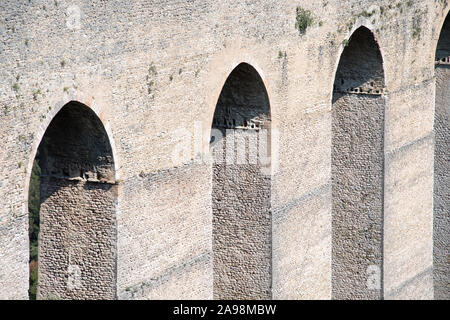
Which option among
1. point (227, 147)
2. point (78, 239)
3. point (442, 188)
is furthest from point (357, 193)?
point (78, 239)

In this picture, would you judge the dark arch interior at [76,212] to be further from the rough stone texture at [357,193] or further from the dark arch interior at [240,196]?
the rough stone texture at [357,193]

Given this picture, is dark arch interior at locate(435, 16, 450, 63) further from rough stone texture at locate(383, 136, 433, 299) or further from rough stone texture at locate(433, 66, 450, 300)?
rough stone texture at locate(383, 136, 433, 299)

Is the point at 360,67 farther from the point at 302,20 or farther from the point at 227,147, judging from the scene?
the point at 227,147

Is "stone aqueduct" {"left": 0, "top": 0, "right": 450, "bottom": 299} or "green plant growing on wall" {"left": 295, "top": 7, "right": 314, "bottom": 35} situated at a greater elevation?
"green plant growing on wall" {"left": 295, "top": 7, "right": 314, "bottom": 35}

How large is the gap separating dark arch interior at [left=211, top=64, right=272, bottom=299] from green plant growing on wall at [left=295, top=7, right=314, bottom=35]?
136 centimetres

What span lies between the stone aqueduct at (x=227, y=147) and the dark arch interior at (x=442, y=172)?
30mm

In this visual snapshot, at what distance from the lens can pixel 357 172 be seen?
67.6 ft

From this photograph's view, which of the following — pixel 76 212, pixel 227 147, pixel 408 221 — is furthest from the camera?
pixel 408 221

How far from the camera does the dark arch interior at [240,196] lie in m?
17.5

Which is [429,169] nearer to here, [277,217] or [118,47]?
[277,217]

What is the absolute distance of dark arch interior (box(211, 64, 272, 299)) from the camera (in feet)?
57.5

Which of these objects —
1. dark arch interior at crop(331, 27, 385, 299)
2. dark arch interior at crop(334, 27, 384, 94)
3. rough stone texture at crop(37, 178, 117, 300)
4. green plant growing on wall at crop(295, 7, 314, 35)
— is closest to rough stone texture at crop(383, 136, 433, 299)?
dark arch interior at crop(331, 27, 385, 299)

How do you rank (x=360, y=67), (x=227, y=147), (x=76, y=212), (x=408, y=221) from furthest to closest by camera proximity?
(x=408, y=221), (x=360, y=67), (x=227, y=147), (x=76, y=212)

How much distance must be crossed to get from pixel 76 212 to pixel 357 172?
280 inches
